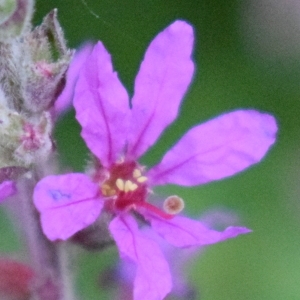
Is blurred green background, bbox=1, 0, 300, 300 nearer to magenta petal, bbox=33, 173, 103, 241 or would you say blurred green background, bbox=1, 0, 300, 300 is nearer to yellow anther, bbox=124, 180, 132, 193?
yellow anther, bbox=124, 180, 132, 193

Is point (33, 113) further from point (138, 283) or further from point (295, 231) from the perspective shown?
point (295, 231)

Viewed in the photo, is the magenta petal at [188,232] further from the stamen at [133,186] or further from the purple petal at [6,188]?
the purple petal at [6,188]

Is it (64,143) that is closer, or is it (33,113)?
(33,113)

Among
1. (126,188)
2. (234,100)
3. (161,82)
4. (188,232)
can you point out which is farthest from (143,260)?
(234,100)

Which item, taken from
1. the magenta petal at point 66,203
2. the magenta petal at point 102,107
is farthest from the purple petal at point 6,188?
the magenta petal at point 102,107

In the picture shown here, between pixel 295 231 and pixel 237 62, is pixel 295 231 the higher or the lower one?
the lower one

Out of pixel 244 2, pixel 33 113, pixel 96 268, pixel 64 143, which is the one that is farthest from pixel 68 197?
pixel 244 2

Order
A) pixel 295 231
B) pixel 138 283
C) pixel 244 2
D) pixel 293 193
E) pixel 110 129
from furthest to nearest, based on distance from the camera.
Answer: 1. pixel 244 2
2. pixel 293 193
3. pixel 295 231
4. pixel 110 129
5. pixel 138 283
